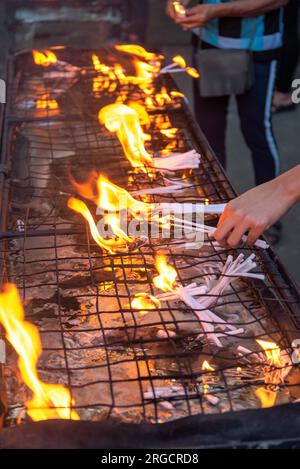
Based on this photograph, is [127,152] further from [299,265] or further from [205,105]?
[299,265]

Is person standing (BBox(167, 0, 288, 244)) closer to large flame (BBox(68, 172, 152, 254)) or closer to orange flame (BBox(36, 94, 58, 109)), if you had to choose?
orange flame (BBox(36, 94, 58, 109))

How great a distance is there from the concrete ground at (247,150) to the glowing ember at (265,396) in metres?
2.54

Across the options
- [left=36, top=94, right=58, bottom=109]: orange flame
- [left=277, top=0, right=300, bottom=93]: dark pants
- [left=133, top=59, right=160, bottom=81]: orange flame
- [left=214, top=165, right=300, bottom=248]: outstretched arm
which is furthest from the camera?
[left=277, top=0, right=300, bottom=93]: dark pants

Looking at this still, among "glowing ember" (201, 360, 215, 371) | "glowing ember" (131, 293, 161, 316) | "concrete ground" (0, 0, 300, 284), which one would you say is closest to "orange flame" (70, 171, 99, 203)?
"glowing ember" (131, 293, 161, 316)

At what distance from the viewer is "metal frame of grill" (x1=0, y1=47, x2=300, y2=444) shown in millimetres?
2141

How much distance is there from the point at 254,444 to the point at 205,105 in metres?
3.50

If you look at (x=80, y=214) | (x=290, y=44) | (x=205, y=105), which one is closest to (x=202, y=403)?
(x=80, y=214)

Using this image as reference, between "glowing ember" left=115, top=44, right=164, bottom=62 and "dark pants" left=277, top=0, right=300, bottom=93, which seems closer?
"glowing ember" left=115, top=44, right=164, bottom=62

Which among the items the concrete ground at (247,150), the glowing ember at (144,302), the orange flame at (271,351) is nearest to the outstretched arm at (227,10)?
the concrete ground at (247,150)

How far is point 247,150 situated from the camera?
6.38 metres

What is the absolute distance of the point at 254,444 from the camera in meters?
1.69

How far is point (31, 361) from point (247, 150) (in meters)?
4.60

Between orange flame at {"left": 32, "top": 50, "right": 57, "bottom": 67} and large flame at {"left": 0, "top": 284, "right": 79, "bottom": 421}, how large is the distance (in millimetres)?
2645

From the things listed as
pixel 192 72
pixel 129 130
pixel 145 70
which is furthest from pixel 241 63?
pixel 129 130
